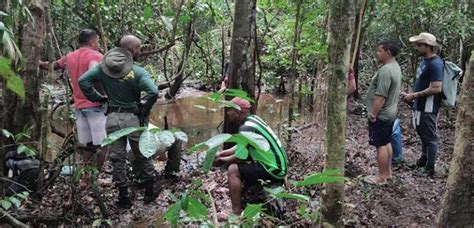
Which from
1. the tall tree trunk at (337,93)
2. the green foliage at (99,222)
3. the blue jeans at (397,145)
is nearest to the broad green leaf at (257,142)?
the tall tree trunk at (337,93)

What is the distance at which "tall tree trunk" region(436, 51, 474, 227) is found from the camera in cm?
335

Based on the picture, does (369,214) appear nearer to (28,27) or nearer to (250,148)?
(250,148)

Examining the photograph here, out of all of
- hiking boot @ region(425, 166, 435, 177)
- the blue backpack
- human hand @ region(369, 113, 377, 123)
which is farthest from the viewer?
hiking boot @ region(425, 166, 435, 177)

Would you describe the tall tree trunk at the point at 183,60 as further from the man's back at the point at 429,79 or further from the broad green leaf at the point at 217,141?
the broad green leaf at the point at 217,141

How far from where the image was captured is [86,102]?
5359 millimetres

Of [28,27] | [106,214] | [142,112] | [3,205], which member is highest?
[28,27]

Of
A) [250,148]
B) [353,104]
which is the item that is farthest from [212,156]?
[353,104]

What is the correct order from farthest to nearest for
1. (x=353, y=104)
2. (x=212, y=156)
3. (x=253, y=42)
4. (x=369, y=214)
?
(x=353, y=104)
(x=253, y=42)
(x=369, y=214)
(x=212, y=156)

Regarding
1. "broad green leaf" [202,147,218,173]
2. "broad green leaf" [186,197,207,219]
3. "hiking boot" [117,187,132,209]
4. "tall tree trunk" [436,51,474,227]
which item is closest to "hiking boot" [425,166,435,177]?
"tall tree trunk" [436,51,474,227]

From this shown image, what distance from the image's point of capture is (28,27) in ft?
15.0

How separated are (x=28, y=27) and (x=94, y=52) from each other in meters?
0.86

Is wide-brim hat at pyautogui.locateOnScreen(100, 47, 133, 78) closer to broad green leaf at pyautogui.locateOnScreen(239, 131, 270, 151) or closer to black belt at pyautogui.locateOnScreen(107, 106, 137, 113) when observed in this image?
black belt at pyautogui.locateOnScreen(107, 106, 137, 113)

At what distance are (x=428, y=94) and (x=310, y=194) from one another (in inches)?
75.6

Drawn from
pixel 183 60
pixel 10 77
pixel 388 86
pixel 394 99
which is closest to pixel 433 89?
Result: pixel 394 99
